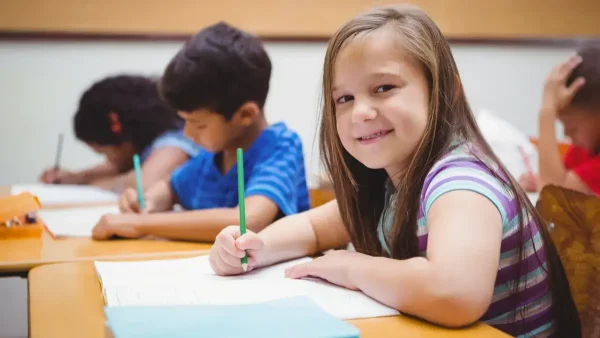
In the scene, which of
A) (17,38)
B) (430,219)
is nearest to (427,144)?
(430,219)

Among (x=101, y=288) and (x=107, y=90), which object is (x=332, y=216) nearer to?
(x=101, y=288)

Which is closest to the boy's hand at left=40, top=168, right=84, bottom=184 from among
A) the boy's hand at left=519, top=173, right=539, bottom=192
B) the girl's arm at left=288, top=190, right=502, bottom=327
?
the boy's hand at left=519, top=173, right=539, bottom=192

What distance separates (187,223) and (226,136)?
265mm

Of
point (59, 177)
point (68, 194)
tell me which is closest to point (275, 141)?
point (68, 194)

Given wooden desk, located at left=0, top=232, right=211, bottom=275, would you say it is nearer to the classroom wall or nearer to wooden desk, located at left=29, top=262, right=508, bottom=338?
wooden desk, located at left=29, top=262, right=508, bottom=338

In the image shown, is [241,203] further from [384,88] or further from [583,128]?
[583,128]

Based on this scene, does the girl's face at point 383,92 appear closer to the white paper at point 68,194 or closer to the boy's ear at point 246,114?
the boy's ear at point 246,114

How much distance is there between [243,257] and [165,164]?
3.73 feet

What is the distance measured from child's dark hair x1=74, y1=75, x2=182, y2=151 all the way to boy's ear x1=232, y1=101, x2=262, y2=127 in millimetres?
873

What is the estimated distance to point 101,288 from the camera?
3.10 feet

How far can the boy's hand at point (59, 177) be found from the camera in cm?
264

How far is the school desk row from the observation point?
737 mm

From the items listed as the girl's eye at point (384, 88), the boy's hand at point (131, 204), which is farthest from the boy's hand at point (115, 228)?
the girl's eye at point (384, 88)

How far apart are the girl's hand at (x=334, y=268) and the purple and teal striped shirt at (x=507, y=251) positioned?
112mm
